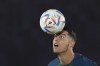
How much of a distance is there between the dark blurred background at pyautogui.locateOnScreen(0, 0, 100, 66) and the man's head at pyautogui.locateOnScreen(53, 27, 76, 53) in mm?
1971

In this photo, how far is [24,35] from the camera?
6551 mm

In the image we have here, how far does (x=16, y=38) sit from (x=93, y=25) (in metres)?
1.07

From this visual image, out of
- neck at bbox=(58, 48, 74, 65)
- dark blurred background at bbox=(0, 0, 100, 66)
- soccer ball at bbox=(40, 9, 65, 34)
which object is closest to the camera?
soccer ball at bbox=(40, 9, 65, 34)

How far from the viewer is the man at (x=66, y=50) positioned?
173 inches

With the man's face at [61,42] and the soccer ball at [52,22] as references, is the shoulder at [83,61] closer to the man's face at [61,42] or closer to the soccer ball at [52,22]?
the man's face at [61,42]

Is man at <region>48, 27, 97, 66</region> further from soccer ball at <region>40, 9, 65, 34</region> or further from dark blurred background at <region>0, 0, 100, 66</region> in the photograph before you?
dark blurred background at <region>0, 0, 100, 66</region>

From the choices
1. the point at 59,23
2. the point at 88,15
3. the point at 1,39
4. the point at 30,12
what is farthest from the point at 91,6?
the point at 59,23

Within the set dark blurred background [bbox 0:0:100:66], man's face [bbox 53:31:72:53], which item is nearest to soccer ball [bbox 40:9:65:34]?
man's face [bbox 53:31:72:53]

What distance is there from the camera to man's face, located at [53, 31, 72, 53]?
439cm

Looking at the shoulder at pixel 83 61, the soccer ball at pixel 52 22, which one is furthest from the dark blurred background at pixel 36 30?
the soccer ball at pixel 52 22

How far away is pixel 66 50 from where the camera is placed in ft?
14.6

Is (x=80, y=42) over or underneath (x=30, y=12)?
underneath

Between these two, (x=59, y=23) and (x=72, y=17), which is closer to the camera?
(x=59, y=23)

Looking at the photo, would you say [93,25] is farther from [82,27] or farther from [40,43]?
[40,43]
